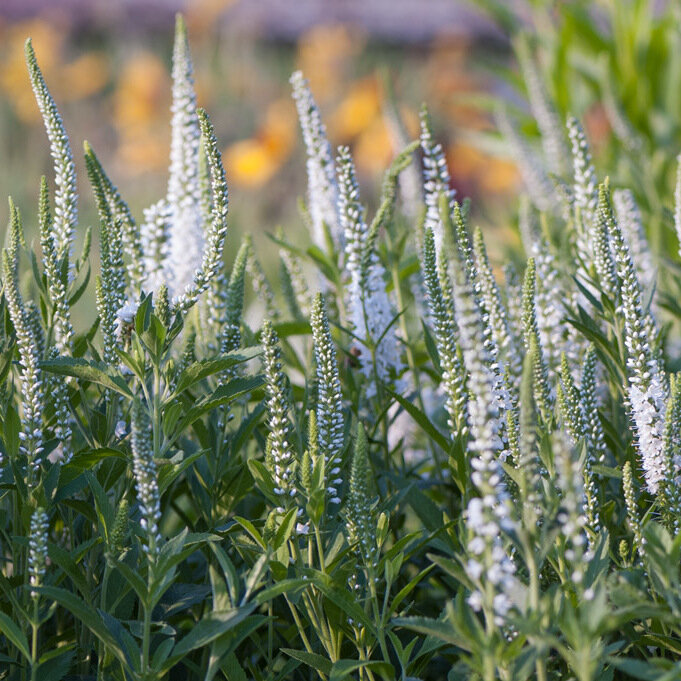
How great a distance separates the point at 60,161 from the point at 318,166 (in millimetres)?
923

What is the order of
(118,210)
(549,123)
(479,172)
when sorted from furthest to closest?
(479,172)
(549,123)
(118,210)

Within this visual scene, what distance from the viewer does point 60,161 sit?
7.27ft

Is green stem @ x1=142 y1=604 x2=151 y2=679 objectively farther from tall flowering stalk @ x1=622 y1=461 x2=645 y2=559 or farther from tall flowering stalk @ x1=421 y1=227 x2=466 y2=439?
tall flowering stalk @ x1=622 y1=461 x2=645 y2=559

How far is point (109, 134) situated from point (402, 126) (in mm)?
10964

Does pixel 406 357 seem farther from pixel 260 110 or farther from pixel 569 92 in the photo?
pixel 260 110

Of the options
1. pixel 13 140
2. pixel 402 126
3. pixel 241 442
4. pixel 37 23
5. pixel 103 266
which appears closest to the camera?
pixel 103 266

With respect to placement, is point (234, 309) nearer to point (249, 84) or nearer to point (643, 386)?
point (643, 386)

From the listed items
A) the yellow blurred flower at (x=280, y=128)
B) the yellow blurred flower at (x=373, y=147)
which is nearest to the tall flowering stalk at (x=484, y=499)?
the yellow blurred flower at (x=373, y=147)

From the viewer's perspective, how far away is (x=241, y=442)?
2.26 metres

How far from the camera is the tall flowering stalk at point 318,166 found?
9.16 ft

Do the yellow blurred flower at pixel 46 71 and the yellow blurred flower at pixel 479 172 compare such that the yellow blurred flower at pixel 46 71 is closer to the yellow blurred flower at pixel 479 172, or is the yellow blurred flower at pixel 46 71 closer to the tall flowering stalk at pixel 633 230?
the yellow blurred flower at pixel 479 172

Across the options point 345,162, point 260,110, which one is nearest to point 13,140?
point 260,110

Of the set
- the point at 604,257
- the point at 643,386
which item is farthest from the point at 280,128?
the point at 643,386

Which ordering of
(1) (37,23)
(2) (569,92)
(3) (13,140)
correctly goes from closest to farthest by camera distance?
(2) (569,92)
(3) (13,140)
(1) (37,23)
